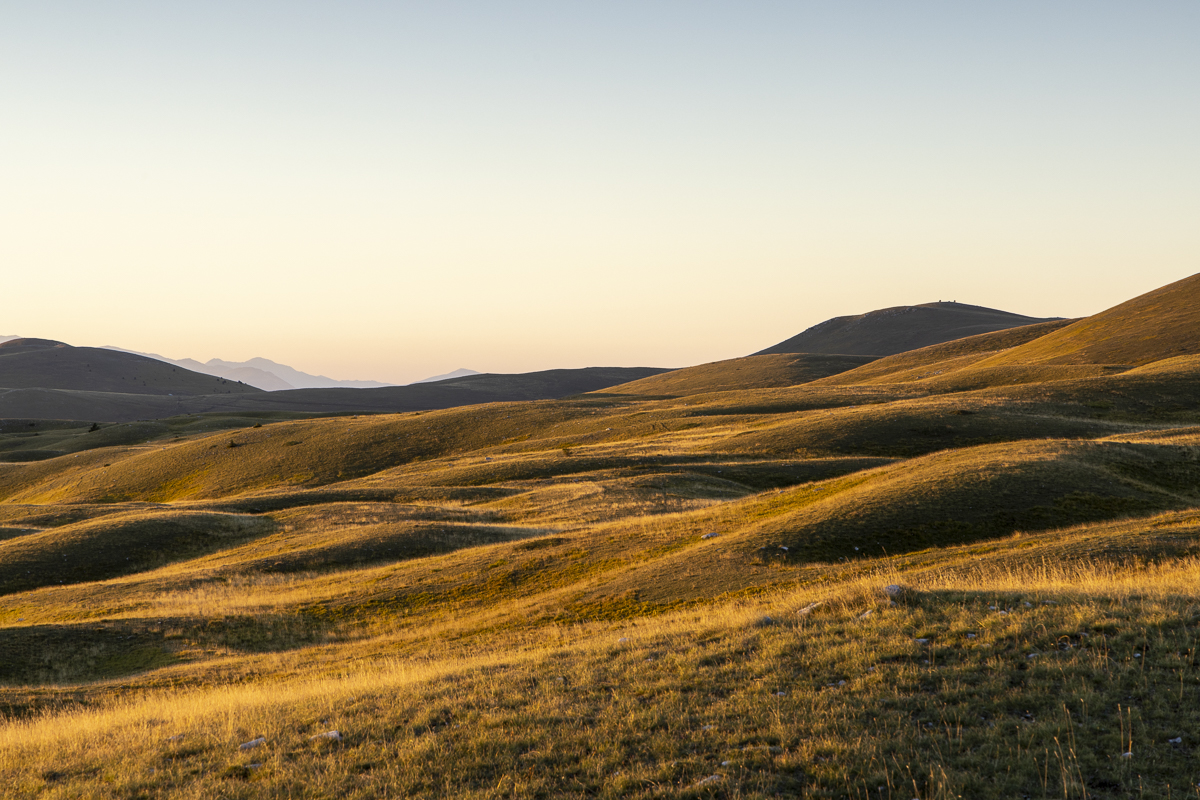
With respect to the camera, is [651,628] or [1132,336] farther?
[1132,336]

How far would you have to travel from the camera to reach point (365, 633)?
93.2ft

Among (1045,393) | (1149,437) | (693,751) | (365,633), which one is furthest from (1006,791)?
(1045,393)

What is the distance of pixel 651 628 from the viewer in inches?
727

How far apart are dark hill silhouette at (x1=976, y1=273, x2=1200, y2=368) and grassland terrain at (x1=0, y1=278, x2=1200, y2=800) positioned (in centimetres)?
5820

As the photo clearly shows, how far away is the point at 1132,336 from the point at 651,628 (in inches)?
5800

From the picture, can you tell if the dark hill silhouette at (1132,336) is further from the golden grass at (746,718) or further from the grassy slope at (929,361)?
the golden grass at (746,718)

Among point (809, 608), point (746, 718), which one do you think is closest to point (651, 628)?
point (809, 608)

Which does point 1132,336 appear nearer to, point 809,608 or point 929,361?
point 929,361

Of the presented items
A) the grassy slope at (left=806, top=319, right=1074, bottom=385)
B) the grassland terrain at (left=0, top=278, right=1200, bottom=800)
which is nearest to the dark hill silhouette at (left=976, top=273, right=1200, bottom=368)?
the grassy slope at (left=806, top=319, right=1074, bottom=385)

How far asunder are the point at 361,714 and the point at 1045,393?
287ft

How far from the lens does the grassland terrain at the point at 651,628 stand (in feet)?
32.2

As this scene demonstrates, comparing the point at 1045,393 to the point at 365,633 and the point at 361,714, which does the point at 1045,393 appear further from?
the point at 361,714

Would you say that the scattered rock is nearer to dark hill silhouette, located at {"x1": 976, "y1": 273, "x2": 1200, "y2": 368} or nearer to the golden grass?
the golden grass

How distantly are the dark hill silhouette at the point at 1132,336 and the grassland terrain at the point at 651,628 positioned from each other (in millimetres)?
58200
